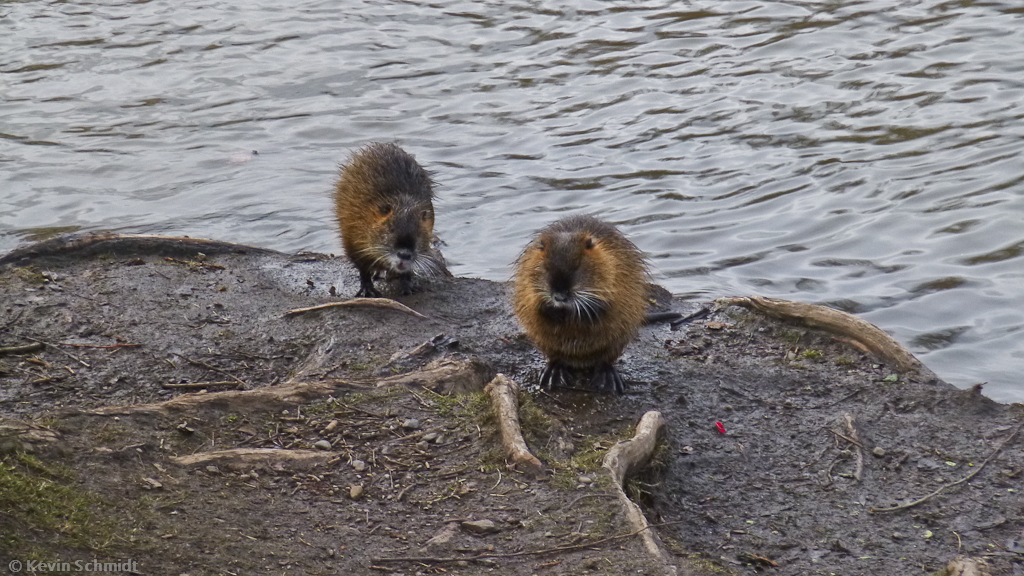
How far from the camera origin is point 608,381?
5.24 metres

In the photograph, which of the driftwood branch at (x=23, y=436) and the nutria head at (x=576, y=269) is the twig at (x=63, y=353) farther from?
the nutria head at (x=576, y=269)

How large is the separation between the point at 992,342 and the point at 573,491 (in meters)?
4.06

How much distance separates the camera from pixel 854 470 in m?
4.57

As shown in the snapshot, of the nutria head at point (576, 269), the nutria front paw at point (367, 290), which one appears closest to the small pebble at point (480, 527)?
the nutria head at point (576, 269)

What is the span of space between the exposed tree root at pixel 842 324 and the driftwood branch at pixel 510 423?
223 centimetres

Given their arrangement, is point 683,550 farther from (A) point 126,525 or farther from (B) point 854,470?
(A) point 126,525

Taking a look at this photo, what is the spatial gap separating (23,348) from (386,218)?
7.84 feet

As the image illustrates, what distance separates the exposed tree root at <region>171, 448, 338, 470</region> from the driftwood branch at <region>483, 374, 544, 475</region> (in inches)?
27.9

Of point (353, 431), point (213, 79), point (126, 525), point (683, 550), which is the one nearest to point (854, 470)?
point (683, 550)

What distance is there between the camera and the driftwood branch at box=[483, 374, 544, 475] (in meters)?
4.02

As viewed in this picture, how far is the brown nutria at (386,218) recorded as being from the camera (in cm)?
635

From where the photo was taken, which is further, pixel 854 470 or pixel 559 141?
pixel 559 141

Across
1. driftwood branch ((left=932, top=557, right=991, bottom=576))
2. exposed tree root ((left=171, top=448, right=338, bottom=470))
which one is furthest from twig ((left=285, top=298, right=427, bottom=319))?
driftwood branch ((left=932, top=557, right=991, bottom=576))

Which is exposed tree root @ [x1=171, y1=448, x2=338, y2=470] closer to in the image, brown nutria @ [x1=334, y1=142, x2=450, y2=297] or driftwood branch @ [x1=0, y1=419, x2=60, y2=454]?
driftwood branch @ [x1=0, y1=419, x2=60, y2=454]
